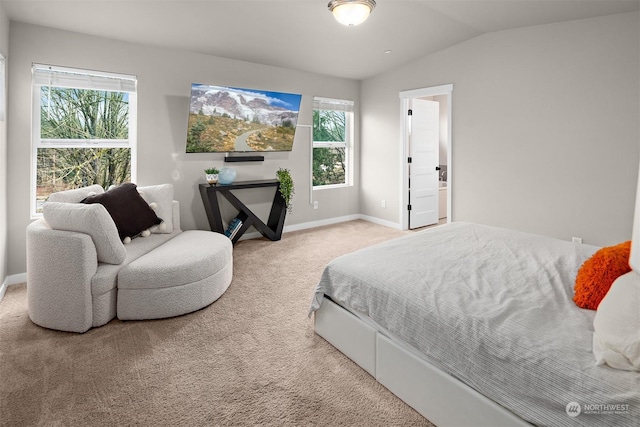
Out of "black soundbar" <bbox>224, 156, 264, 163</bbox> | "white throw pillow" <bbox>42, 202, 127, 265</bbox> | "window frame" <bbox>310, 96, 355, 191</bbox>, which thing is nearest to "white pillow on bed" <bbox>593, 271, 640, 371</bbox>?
"white throw pillow" <bbox>42, 202, 127, 265</bbox>

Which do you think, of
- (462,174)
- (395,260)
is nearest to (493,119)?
(462,174)

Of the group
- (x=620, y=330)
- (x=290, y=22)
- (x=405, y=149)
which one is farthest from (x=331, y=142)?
(x=620, y=330)

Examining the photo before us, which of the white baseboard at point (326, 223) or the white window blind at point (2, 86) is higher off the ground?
the white window blind at point (2, 86)

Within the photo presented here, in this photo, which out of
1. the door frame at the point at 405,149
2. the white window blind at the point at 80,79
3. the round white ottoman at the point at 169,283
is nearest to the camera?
the round white ottoman at the point at 169,283

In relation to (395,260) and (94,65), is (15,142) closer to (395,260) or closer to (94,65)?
(94,65)

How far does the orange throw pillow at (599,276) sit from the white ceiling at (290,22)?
2.78 m

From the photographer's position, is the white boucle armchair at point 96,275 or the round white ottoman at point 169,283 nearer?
the white boucle armchair at point 96,275

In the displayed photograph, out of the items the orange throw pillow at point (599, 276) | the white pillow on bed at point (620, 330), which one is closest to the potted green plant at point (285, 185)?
the orange throw pillow at point (599, 276)

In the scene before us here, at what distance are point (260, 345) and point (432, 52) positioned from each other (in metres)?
4.47

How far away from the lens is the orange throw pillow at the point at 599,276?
1612 mm

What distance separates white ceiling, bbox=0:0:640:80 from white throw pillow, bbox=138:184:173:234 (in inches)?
63.1

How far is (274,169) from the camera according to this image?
17.2 ft

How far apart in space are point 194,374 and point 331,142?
454 cm

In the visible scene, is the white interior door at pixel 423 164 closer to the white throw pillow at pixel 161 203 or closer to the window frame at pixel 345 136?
the window frame at pixel 345 136
